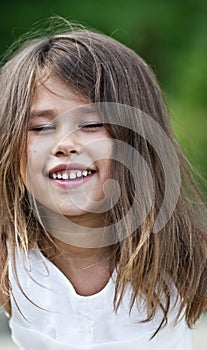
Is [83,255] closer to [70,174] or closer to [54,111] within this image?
[70,174]

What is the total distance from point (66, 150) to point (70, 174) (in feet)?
0.17

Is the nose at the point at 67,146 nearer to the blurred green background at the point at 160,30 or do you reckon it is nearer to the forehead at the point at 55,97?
the forehead at the point at 55,97

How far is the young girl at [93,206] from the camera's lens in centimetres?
159

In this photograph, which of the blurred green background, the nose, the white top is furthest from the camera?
the blurred green background

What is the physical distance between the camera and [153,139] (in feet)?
5.49

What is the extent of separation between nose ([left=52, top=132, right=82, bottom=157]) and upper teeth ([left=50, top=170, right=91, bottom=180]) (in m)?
0.04

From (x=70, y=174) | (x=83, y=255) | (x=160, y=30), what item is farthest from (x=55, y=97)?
(x=160, y=30)

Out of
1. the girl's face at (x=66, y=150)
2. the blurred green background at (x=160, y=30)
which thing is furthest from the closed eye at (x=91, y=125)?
the blurred green background at (x=160, y=30)

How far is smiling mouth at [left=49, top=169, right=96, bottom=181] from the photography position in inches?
62.5

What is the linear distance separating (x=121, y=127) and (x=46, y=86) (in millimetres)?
159

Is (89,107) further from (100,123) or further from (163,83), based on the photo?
(163,83)

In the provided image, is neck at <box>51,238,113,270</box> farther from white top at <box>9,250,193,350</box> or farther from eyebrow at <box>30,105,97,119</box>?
eyebrow at <box>30,105,97,119</box>

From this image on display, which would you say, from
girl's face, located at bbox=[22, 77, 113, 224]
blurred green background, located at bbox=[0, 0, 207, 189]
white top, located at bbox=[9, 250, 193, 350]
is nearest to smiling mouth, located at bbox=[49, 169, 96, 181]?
girl's face, located at bbox=[22, 77, 113, 224]

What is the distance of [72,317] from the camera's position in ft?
5.65
